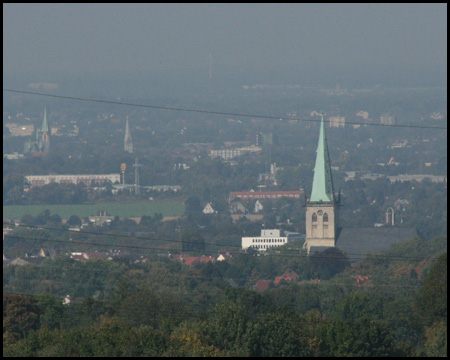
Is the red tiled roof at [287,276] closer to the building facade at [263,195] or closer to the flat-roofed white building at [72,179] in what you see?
the building facade at [263,195]

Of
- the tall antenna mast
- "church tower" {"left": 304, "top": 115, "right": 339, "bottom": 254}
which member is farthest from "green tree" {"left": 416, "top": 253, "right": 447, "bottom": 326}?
the tall antenna mast

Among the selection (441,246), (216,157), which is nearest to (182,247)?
(441,246)

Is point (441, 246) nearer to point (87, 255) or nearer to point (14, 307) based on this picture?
point (87, 255)

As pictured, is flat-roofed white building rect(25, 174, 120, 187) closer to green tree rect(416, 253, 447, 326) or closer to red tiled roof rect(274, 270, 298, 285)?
red tiled roof rect(274, 270, 298, 285)


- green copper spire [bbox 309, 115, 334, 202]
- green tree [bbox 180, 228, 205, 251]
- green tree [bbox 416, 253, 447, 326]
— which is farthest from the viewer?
green tree [bbox 180, 228, 205, 251]

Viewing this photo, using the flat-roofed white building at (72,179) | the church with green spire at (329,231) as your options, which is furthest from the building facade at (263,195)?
the church with green spire at (329,231)

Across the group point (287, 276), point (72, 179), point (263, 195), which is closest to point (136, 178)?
point (72, 179)
